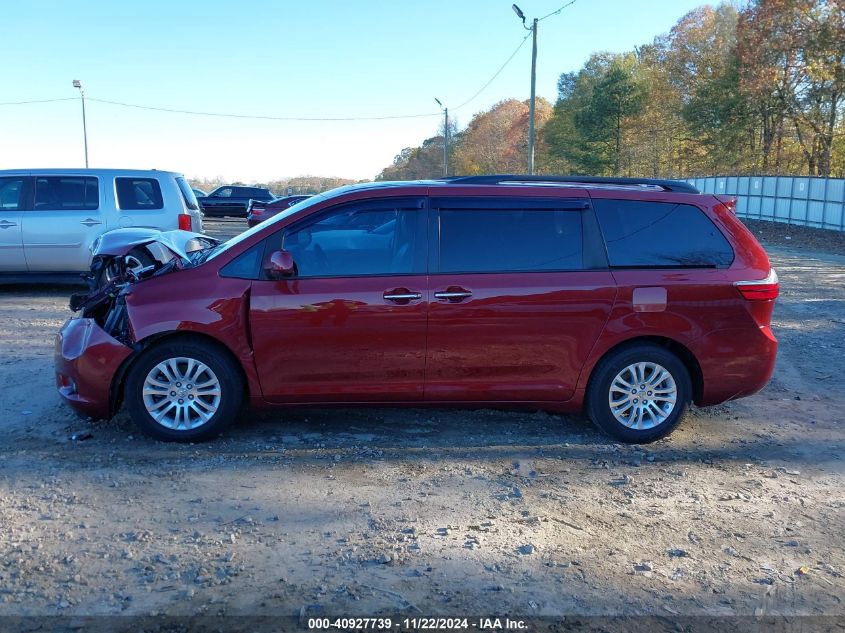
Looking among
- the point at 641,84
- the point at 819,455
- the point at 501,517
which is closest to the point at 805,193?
the point at 641,84

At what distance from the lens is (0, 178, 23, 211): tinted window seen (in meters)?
10.7

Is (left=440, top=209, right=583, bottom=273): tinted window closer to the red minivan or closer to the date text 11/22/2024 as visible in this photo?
the red minivan

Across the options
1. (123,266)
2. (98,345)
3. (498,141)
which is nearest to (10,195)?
(123,266)

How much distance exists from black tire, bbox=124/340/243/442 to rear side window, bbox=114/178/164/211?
6694mm

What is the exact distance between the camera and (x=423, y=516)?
3.99m

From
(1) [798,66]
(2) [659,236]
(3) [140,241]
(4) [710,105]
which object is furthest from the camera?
(4) [710,105]

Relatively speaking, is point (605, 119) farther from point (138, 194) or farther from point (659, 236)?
point (659, 236)

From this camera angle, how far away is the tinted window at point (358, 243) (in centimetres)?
500

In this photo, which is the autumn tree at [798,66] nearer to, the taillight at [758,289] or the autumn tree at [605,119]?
the autumn tree at [605,119]

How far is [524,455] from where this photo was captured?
193 inches

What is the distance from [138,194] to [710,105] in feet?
133

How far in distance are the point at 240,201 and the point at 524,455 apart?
34819mm

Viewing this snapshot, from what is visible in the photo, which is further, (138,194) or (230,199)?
(230,199)

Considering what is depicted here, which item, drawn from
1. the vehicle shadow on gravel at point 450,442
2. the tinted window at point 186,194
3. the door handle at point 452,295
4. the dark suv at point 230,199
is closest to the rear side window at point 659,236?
the door handle at point 452,295
